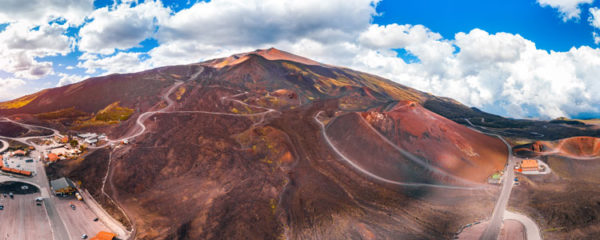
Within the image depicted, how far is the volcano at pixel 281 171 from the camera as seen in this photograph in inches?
1436

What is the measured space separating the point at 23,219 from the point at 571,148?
312 feet

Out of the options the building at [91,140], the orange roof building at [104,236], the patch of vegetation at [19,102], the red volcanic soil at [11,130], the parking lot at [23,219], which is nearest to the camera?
the orange roof building at [104,236]

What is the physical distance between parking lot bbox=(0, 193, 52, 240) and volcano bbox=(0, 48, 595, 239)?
711 centimetres

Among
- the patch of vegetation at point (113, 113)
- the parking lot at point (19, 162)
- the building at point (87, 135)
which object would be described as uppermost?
the patch of vegetation at point (113, 113)

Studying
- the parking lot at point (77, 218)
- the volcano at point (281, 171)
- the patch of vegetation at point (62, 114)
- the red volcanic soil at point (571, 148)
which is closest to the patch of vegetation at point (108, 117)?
the volcano at point (281, 171)

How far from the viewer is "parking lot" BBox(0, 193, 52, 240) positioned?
1259 inches

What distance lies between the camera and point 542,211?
122 ft

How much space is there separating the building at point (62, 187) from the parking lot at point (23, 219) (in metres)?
2.80

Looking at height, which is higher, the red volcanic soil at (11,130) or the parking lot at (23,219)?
the red volcanic soil at (11,130)

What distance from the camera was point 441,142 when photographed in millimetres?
52781

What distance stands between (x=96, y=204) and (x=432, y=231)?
50769 millimetres

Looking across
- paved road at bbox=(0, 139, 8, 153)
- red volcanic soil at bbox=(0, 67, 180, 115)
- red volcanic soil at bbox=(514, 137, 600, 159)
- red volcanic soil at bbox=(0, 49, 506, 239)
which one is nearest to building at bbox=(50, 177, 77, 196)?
red volcanic soil at bbox=(0, 49, 506, 239)

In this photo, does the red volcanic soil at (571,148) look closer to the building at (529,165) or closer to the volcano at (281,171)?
the volcano at (281,171)

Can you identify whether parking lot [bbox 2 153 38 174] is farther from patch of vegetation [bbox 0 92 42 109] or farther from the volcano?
patch of vegetation [bbox 0 92 42 109]
